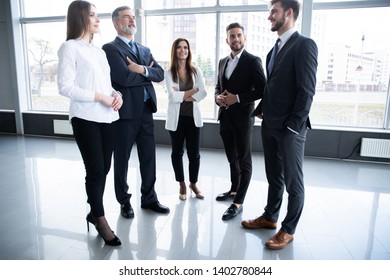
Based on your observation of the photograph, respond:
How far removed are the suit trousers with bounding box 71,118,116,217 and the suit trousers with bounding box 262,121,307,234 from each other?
1.25m

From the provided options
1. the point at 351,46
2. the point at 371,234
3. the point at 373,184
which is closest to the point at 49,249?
the point at 371,234

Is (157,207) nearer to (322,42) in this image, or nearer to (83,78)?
(83,78)

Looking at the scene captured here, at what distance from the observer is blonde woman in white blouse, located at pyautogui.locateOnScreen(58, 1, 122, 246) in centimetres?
192

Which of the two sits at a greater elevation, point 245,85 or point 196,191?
point 245,85

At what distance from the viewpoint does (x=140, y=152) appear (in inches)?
110

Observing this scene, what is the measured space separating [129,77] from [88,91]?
1.72 feet

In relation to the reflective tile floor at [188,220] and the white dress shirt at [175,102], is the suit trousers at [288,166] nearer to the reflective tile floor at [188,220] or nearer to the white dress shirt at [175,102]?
the reflective tile floor at [188,220]

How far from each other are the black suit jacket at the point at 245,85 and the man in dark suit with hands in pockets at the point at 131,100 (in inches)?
27.5

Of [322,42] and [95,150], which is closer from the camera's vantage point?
[95,150]

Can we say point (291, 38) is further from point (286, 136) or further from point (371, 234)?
point (371, 234)

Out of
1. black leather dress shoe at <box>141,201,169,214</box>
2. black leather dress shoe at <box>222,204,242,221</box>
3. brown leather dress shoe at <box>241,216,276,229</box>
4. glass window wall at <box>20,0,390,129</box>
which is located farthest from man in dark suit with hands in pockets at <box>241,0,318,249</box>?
glass window wall at <box>20,0,390,129</box>

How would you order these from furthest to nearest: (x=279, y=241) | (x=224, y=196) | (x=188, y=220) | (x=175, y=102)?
(x=224, y=196), (x=175, y=102), (x=188, y=220), (x=279, y=241)

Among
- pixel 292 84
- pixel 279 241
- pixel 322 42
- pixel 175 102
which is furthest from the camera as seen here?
pixel 322 42

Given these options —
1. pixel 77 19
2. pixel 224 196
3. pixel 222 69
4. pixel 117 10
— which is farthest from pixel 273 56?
pixel 224 196
